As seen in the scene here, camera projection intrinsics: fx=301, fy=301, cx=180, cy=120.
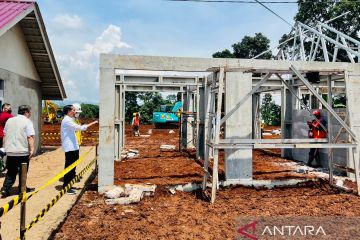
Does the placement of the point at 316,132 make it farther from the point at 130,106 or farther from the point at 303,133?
the point at 130,106

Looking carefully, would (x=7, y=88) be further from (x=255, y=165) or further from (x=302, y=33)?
(x=302, y=33)

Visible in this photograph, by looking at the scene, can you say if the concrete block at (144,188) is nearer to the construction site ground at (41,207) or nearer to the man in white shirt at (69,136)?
the construction site ground at (41,207)

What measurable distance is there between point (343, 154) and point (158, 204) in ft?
19.5

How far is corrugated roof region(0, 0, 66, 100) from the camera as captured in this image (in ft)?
29.5

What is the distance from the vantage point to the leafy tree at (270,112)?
3538cm

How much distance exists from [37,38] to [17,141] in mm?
6658

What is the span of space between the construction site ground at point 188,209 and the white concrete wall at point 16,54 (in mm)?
5510

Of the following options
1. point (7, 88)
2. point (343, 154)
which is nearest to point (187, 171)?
point (343, 154)

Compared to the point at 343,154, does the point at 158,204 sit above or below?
below

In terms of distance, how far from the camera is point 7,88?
9922 millimetres

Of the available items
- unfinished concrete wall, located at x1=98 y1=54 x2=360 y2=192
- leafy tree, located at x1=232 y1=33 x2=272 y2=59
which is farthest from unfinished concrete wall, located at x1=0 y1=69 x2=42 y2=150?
leafy tree, located at x1=232 y1=33 x2=272 y2=59

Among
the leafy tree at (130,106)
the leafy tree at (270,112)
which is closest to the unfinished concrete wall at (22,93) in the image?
the leafy tree at (270,112)

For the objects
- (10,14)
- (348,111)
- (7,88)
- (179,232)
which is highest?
(10,14)

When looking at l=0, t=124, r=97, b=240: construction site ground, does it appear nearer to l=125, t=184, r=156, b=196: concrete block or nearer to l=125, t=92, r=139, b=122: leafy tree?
l=125, t=184, r=156, b=196: concrete block
